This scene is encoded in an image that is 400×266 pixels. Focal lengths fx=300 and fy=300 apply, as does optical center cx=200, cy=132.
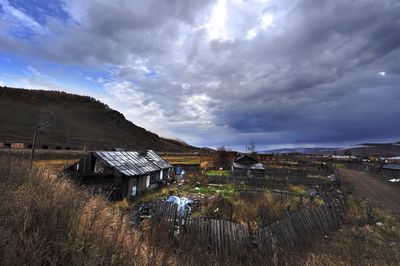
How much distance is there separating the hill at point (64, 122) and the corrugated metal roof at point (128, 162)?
39638 millimetres

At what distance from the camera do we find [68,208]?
17.9 feet

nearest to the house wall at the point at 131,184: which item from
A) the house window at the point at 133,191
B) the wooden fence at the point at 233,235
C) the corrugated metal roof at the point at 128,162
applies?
the house window at the point at 133,191

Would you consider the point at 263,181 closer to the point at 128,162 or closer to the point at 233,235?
the point at 128,162

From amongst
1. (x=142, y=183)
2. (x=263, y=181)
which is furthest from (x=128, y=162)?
(x=263, y=181)

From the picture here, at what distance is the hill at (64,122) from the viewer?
76594 mm

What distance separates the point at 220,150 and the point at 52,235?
61983 mm

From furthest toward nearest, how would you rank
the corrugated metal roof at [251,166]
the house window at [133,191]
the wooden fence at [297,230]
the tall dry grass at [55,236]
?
1. the corrugated metal roof at [251,166]
2. the house window at [133,191]
3. the wooden fence at [297,230]
4. the tall dry grass at [55,236]

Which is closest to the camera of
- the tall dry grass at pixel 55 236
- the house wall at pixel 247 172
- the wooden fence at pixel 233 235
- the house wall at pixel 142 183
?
the tall dry grass at pixel 55 236

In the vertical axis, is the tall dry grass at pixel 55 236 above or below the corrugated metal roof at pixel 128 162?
below

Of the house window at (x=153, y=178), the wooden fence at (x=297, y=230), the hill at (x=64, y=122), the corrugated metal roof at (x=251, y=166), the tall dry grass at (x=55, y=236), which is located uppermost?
the hill at (x=64, y=122)

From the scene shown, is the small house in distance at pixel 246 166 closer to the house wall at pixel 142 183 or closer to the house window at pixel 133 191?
the house wall at pixel 142 183

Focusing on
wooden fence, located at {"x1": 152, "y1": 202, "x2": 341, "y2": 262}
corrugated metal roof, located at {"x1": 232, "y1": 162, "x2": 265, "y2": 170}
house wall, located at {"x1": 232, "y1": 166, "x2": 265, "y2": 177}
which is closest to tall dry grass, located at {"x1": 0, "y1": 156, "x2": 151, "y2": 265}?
wooden fence, located at {"x1": 152, "y1": 202, "x2": 341, "y2": 262}

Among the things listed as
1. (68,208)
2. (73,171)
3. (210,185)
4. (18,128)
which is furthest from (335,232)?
(18,128)

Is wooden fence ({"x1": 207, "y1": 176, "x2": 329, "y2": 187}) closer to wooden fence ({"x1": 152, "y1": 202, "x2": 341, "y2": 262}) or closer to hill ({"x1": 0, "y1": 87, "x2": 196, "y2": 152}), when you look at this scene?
wooden fence ({"x1": 152, "y1": 202, "x2": 341, "y2": 262})
